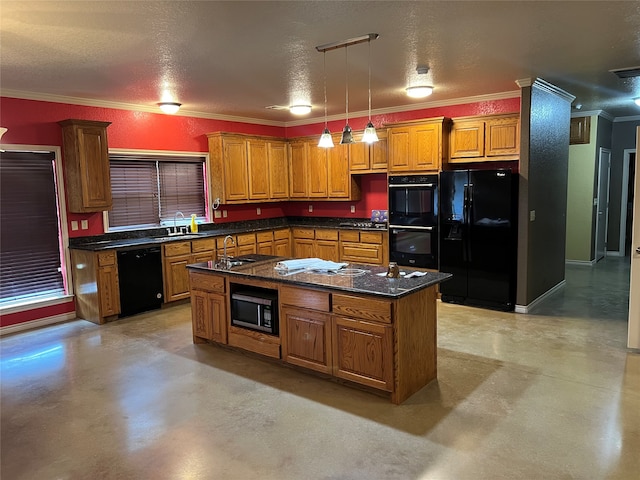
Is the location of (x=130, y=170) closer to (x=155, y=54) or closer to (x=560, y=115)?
(x=155, y=54)

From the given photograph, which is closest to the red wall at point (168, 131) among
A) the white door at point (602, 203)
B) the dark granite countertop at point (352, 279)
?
the dark granite countertop at point (352, 279)

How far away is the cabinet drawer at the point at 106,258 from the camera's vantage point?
541 centimetres

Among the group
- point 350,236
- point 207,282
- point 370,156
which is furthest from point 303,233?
point 207,282

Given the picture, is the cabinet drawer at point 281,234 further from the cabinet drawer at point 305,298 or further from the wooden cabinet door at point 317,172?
the cabinet drawer at point 305,298

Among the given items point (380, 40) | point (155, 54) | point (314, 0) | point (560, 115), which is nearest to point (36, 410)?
point (155, 54)

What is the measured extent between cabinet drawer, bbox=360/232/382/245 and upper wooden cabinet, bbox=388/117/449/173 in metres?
0.96

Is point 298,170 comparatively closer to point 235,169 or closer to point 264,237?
point 235,169

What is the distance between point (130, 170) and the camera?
6.35 m

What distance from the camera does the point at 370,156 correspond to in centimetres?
707

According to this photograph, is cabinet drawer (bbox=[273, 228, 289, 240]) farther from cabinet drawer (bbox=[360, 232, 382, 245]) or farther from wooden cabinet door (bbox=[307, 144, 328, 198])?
cabinet drawer (bbox=[360, 232, 382, 245])

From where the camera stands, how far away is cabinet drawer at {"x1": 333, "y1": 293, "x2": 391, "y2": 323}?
323cm

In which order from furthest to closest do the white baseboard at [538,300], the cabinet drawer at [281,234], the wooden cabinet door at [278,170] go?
the wooden cabinet door at [278,170]
the cabinet drawer at [281,234]
the white baseboard at [538,300]

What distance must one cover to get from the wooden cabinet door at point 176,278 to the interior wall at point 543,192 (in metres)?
4.26

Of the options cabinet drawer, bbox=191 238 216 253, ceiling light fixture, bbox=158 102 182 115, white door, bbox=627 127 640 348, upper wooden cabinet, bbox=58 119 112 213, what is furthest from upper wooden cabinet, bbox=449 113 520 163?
upper wooden cabinet, bbox=58 119 112 213
